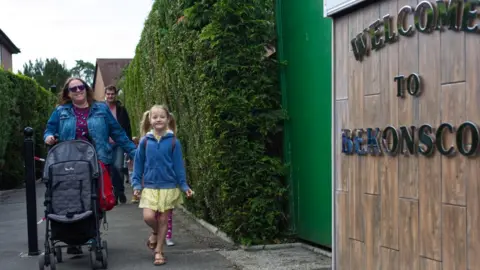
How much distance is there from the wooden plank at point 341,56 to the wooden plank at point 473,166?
1.39 metres

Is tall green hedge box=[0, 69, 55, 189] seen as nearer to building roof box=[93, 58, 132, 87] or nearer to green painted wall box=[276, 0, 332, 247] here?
green painted wall box=[276, 0, 332, 247]

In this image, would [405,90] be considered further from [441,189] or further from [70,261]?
[70,261]

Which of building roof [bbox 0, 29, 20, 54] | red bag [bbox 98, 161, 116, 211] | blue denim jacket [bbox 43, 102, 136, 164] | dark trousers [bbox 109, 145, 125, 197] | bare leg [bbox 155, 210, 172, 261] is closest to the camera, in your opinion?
red bag [bbox 98, 161, 116, 211]

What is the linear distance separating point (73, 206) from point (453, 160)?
3.67 metres

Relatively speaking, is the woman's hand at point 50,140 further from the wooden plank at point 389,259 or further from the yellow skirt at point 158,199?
the wooden plank at point 389,259

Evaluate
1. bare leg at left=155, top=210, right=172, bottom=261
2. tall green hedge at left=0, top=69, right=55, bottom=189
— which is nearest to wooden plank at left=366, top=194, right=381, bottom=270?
bare leg at left=155, top=210, right=172, bottom=261

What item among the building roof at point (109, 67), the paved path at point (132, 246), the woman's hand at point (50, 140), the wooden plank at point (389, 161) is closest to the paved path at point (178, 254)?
the paved path at point (132, 246)

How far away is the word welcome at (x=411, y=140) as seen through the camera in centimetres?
347

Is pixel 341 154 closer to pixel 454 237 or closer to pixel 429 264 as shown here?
pixel 429 264

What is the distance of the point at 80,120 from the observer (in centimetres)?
677

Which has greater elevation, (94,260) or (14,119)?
(14,119)

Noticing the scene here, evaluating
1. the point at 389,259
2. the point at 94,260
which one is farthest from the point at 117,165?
the point at 389,259

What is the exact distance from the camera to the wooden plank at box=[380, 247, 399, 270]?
13.6 ft

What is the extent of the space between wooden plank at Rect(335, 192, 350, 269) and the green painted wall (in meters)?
1.36
